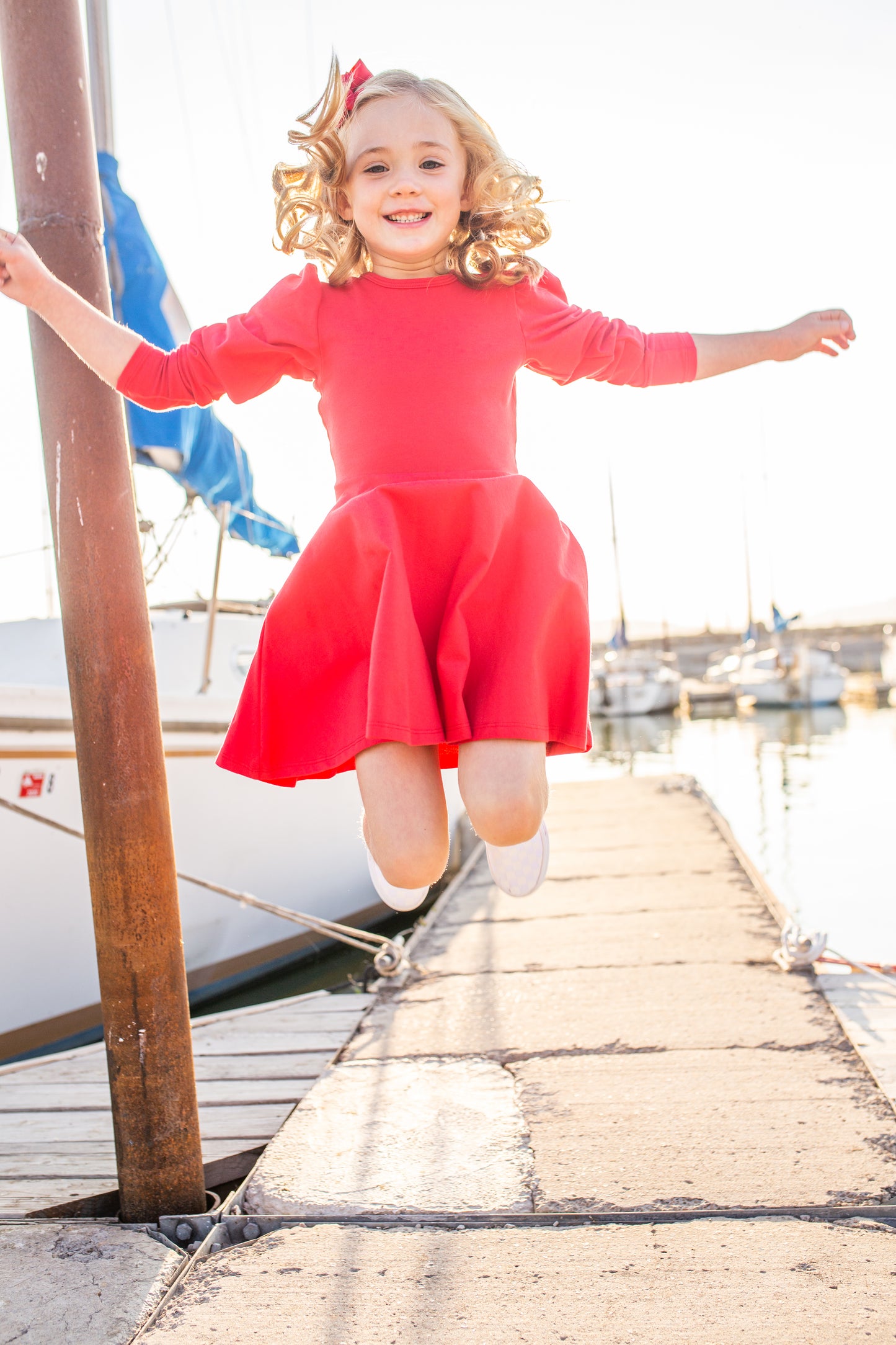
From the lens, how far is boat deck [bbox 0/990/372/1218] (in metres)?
2.86

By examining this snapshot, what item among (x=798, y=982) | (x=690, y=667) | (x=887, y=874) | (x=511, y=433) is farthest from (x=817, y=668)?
(x=511, y=433)

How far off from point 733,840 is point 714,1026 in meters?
4.10

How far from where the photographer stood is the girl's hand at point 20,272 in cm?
191

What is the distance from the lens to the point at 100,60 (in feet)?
19.0

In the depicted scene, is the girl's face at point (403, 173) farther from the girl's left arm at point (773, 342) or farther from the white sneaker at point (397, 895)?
the white sneaker at point (397, 895)

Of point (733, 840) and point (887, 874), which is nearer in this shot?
point (733, 840)

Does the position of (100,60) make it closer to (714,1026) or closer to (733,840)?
(714,1026)

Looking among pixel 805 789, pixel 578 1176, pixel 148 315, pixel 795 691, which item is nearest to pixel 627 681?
pixel 795 691

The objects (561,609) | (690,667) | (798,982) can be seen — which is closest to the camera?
(561,609)

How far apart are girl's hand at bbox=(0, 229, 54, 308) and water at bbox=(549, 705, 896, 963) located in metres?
8.27

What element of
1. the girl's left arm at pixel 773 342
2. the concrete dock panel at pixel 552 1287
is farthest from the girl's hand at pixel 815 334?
Answer: the concrete dock panel at pixel 552 1287

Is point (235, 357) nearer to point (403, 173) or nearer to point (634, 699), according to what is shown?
point (403, 173)

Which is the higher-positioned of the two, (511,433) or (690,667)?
(511,433)

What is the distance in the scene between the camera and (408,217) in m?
2.03
